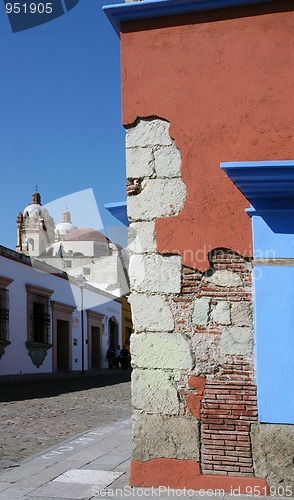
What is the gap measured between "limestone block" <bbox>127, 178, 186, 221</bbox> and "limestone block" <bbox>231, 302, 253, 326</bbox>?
2.87ft

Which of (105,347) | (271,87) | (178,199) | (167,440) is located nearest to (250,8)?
(271,87)

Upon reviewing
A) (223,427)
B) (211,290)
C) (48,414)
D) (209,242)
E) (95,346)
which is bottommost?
(48,414)

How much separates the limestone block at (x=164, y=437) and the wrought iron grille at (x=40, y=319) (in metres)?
17.0

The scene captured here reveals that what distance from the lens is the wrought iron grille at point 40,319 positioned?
21.5 m

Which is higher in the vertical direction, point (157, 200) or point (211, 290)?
point (157, 200)

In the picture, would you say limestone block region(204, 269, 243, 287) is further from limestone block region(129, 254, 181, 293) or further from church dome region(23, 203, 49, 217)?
church dome region(23, 203, 49, 217)

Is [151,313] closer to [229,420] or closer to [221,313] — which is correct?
[221,313]

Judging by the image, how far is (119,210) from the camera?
609cm

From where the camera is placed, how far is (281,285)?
4.44 metres

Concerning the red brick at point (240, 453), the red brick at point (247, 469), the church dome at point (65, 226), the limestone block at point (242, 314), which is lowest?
the red brick at point (247, 469)

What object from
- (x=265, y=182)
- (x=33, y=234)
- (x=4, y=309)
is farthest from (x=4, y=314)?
(x=33, y=234)

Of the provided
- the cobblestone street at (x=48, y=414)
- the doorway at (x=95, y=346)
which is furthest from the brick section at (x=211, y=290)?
the doorway at (x=95, y=346)

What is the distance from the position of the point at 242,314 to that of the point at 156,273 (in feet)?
2.42

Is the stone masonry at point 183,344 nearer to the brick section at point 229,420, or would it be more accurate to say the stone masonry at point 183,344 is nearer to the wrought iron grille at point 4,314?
the brick section at point 229,420
